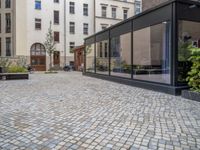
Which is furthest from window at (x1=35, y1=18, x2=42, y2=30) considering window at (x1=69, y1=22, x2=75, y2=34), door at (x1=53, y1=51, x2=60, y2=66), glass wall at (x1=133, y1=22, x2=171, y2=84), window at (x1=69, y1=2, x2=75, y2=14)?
glass wall at (x1=133, y1=22, x2=171, y2=84)

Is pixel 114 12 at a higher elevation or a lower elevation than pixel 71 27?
higher

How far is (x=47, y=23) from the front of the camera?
3328 cm

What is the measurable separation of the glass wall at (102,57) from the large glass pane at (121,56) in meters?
0.71

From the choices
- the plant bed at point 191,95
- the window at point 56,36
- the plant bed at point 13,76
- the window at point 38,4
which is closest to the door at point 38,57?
the window at point 56,36

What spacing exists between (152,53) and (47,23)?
79.2 ft

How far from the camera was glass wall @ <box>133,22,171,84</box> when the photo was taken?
31.8 ft

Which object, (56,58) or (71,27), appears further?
(71,27)

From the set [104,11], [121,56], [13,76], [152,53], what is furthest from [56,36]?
[152,53]

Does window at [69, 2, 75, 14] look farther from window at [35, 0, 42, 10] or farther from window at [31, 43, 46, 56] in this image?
window at [31, 43, 46, 56]

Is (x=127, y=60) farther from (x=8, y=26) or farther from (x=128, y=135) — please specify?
(x=8, y=26)

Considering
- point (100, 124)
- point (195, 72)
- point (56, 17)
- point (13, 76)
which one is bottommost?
point (100, 124)

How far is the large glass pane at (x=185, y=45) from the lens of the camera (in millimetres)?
9016

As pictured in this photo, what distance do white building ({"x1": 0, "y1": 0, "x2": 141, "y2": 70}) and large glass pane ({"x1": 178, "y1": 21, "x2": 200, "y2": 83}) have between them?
24752mm

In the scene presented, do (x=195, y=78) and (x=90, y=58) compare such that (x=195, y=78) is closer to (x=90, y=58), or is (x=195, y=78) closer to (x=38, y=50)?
(x=90, y=58)
